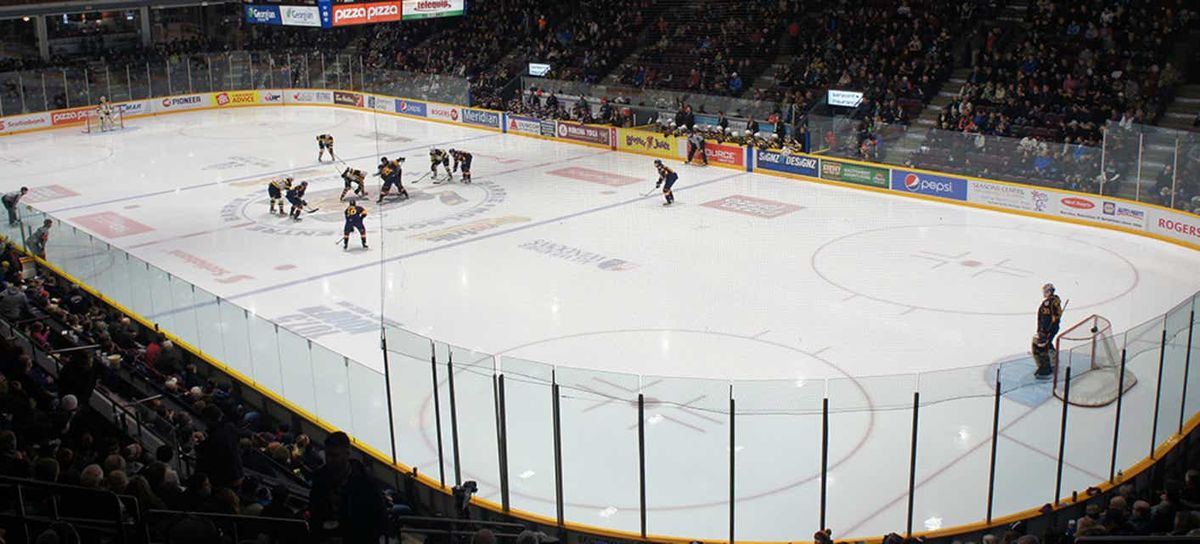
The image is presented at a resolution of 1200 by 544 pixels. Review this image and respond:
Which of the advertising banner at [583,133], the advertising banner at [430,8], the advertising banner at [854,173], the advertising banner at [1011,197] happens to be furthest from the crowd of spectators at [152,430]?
the advertising banner at [583,133]

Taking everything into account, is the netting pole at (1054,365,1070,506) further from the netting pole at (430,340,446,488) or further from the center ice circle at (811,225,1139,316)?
the center ice circle at (811,225,1139,316)

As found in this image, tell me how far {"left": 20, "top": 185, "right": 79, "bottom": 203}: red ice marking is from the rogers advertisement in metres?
8.18

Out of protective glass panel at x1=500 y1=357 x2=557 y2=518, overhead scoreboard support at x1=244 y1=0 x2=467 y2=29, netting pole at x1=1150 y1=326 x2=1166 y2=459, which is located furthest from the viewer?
overhead scoreboard support at x1=244 y1=0 x2=467 y2=29

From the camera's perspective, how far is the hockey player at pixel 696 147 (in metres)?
32.2

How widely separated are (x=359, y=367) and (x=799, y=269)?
11047 mm

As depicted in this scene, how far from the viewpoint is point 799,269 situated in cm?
2122

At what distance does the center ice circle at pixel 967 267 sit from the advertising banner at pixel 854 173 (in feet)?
13.0

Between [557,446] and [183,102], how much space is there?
3802cm

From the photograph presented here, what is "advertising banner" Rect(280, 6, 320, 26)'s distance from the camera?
29266 mm

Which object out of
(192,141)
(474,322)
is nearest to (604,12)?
(192,141)

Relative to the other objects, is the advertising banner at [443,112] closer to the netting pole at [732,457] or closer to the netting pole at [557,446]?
the netting pole at [557,446]

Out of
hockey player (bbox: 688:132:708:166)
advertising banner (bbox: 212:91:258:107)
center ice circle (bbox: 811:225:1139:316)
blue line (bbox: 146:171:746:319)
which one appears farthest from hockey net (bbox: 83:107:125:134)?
center ice circle (bbox: 811:225:1139:316)

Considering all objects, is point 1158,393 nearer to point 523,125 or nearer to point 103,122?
point 523,125

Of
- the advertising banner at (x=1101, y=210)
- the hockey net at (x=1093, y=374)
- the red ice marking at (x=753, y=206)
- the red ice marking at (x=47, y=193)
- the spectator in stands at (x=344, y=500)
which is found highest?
the spectator in stands at (x=344, y=500)
